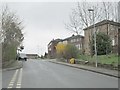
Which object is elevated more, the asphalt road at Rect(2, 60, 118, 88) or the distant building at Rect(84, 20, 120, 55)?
the distant building at Rect(84, 20, 120, 55)

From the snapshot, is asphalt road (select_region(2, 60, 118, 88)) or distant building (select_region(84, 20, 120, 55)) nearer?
asphalt road (select_region(2, 60, 118, 88))

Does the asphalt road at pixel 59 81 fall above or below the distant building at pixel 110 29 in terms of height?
below

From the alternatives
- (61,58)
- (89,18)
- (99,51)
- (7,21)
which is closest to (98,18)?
(89,18)

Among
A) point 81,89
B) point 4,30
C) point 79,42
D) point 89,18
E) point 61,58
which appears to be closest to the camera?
point 81,89

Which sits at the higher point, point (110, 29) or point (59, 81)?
point (110, 29)

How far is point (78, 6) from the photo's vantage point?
61.2m

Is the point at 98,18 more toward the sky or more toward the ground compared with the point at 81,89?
more toward the sky

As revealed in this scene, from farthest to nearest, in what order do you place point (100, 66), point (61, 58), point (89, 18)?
1. point (61, 58)
2. point (89, 18)
3. point (100, 66)

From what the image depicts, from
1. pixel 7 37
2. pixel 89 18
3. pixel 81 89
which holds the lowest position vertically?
pixel 81 89

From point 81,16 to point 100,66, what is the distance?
86.1 feet

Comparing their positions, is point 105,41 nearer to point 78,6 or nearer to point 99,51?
point 99,51

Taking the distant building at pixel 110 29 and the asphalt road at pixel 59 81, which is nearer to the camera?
the asphalt road at pixel 59 81

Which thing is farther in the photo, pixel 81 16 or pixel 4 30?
pixel 81 16

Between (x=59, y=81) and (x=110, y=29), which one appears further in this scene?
(x=110, y=29)
